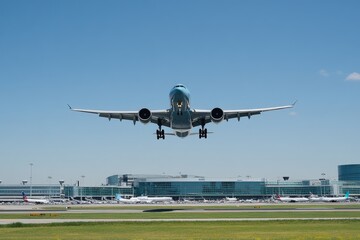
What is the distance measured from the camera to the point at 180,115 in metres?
56.5

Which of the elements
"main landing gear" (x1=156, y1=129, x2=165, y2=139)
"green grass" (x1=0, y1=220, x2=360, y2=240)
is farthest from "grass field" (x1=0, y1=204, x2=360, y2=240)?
"main landing gear" (x1=156, y1=129, x2=165, y2=139)

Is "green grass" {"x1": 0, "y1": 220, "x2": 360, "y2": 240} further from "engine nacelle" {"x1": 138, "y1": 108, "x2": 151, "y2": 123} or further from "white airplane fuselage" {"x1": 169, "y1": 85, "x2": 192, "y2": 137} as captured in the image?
"white airplane fuselage" {"x1": 169, "y1": 85, "x2": 192, "y2": 137}

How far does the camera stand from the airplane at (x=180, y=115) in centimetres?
5459

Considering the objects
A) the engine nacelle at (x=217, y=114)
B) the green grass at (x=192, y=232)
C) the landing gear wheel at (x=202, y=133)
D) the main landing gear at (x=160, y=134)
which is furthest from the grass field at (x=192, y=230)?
the main landing gear at (x=160, y=134)

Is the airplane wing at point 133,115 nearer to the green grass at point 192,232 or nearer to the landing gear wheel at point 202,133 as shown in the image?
the landing gear wheel at point 202,133

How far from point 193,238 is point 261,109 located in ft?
107

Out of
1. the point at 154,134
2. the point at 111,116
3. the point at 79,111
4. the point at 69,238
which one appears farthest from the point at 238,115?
the point at 69,238

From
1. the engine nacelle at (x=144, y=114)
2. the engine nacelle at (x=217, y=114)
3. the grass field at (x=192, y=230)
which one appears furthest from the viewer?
the engine nacelle at (x=217, y=114)

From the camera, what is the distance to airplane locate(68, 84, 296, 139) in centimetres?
5459

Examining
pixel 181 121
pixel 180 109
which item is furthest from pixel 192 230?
pixel 181 121

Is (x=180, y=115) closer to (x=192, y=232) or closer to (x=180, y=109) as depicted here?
(x=180, y=109)

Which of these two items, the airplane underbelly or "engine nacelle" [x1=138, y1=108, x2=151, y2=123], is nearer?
the airplane underbelly

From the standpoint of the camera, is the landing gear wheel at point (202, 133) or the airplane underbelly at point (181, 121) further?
the landing gear wheel at point (202, 133)

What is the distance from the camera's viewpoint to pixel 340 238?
103 feet
